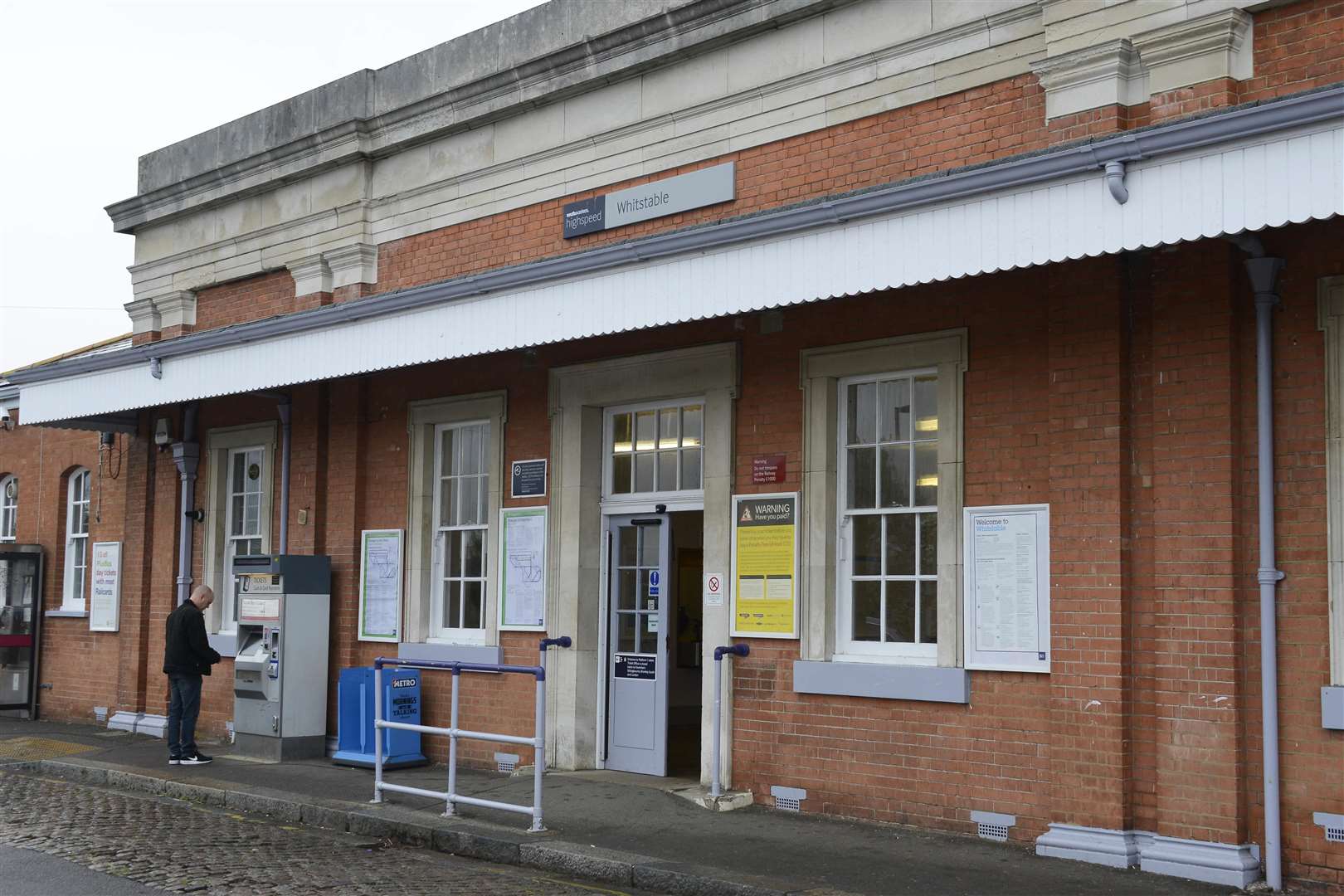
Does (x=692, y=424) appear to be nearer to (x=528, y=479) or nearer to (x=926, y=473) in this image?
(x=528, y=479)

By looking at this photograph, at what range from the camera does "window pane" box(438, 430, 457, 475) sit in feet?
43.7

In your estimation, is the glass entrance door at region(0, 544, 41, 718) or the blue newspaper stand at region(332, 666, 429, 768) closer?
the blue newspaper stand at region(332, 666, 429, 768)

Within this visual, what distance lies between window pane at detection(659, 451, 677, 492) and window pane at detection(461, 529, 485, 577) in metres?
2.17

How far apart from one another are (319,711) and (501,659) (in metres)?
2.29

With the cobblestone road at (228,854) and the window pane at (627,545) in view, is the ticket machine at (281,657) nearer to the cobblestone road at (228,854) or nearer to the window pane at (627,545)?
the cobblestone road at (228,854)

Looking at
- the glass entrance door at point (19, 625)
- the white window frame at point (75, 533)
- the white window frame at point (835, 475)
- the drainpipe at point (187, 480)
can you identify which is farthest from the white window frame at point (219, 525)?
the white window frame at point (835, 475)

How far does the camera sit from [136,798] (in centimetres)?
1152

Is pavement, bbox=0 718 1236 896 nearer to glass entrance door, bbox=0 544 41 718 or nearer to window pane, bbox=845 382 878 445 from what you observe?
window pane, bbox=845 382 878 445

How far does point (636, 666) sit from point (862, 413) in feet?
9.89

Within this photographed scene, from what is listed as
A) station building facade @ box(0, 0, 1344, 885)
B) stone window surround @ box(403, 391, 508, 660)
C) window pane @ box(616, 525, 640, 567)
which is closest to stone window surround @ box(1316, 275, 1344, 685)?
station building facade @ box(0, 0, 1344, 885)

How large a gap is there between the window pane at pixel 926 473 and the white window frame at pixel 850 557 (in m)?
0.04

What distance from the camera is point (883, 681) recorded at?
935cm

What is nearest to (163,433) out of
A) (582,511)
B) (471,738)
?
(582,511)

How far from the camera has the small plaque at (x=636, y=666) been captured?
11422 millimetres
